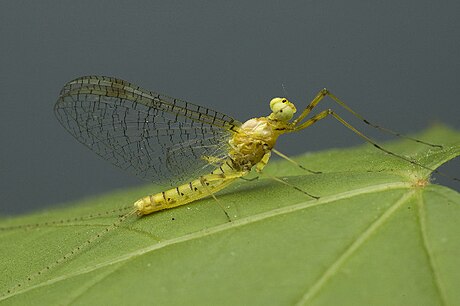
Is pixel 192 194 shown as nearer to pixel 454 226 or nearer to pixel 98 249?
pixel 98 249

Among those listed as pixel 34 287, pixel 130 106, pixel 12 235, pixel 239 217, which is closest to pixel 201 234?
pixel 239 217

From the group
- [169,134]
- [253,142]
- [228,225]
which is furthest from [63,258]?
[253,142]

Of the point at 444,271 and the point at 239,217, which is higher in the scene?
the point at 239,217

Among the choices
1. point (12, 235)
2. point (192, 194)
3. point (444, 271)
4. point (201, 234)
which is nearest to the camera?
point (444, 271)

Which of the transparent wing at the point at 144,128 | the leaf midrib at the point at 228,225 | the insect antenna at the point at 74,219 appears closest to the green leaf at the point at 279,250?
the leaf midrib at the point at 228,225

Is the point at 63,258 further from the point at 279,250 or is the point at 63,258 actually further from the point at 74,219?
the point at 279,250

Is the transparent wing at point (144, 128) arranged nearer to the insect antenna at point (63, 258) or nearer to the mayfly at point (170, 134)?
the mayfly at point (170, 134)

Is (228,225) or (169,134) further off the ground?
(169,134)
